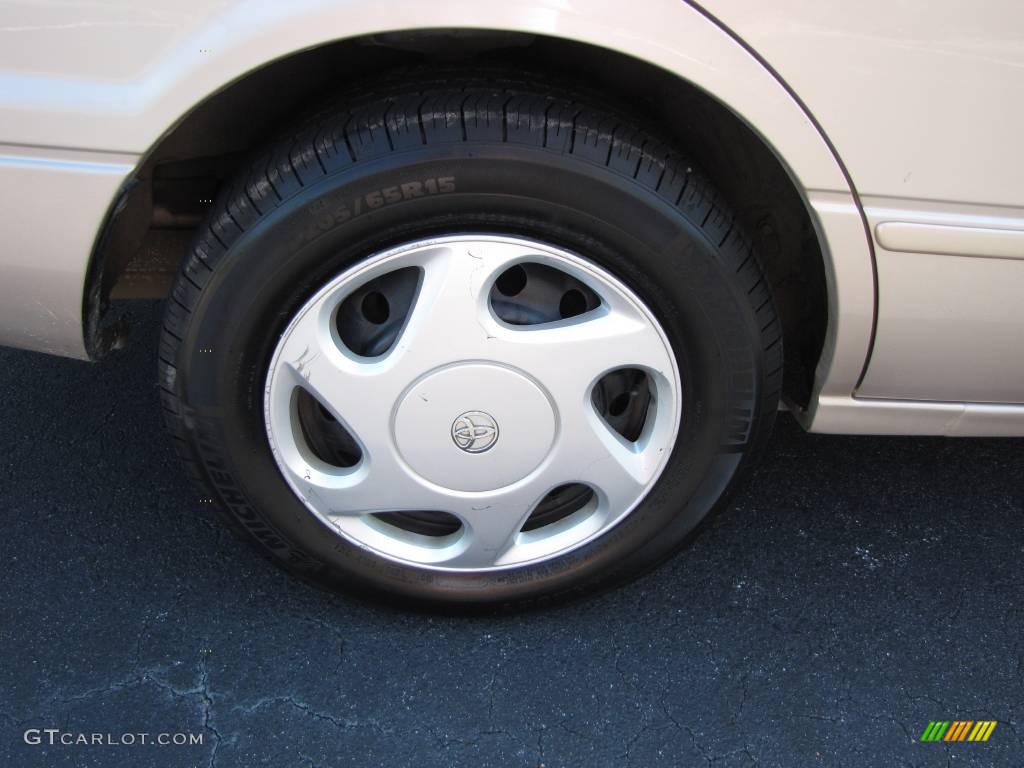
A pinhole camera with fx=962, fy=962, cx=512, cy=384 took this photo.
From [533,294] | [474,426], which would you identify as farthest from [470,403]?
[533,294]

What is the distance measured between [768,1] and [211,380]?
3.35ft

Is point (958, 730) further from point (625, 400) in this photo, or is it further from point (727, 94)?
point (727, 94)

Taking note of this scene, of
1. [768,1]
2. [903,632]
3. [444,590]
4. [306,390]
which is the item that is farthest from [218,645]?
[768,1]

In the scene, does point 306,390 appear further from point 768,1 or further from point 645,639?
point 768,1

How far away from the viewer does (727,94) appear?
1.36m

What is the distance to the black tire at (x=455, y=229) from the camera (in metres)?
1.43

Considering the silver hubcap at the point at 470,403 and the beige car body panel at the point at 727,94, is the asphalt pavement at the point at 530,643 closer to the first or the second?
the silver hubcap at the point at 470,403

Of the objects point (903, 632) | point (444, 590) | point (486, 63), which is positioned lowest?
point (444, 590)

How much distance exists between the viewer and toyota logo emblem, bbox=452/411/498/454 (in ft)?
5.25

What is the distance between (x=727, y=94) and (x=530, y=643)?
104cm

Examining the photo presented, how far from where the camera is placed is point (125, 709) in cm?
165

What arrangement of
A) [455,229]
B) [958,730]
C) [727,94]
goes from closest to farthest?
1. [727,94]
2. [455,229]
3. [958,730]
